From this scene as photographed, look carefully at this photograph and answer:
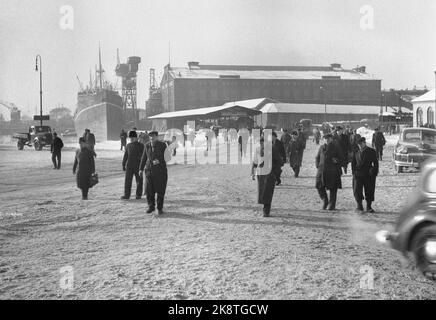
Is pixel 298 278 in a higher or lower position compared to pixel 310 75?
lower

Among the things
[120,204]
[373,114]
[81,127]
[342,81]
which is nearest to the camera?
[120,204]

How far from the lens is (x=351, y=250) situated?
683 centimetres

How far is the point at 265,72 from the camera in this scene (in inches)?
3561

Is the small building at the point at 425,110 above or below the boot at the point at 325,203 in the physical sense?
above

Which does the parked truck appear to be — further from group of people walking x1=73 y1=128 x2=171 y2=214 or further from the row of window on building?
the row of window on building

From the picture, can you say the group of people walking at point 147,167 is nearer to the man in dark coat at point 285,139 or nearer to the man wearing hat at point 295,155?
the man wearing hat at point 295,155

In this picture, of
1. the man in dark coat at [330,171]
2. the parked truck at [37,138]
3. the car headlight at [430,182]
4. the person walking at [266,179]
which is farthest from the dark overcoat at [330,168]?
the parked truck at [37,138]

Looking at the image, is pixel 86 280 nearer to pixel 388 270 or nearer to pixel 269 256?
pixel 269 256

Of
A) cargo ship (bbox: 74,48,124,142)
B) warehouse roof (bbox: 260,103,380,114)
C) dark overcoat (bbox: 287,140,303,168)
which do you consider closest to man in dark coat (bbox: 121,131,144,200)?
dark overcoat (bbox: 287,140,303,168)

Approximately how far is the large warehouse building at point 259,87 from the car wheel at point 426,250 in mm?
77055

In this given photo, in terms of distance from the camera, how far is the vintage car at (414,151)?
57.5ft

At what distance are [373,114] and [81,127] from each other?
145 feet

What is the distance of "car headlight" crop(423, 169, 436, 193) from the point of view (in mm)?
5725
